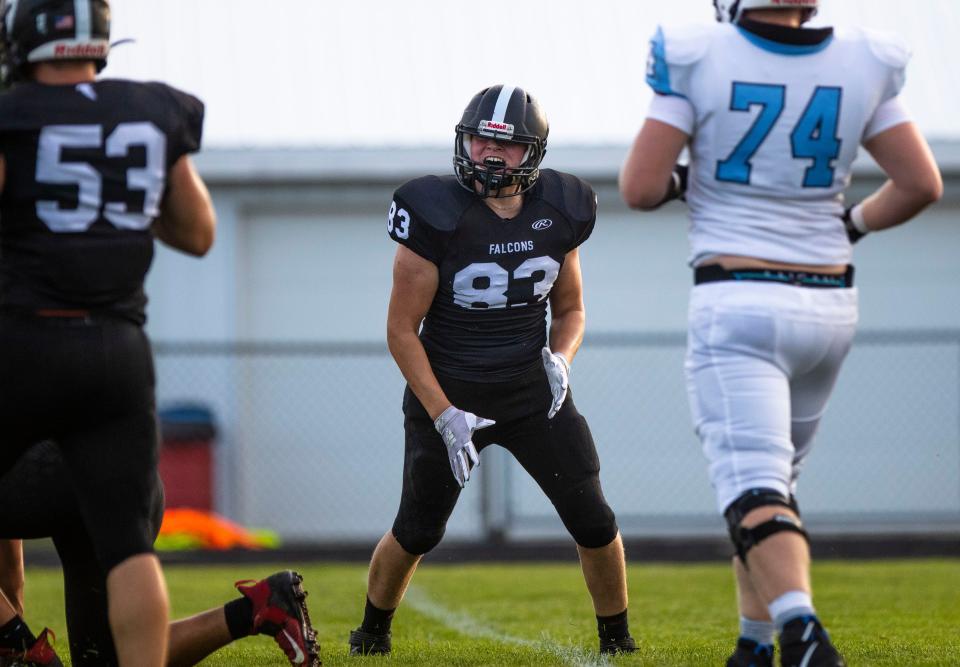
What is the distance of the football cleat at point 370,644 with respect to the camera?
5137 millimetres

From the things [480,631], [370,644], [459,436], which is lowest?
[480,631]

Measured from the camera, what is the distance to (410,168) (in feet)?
43.2

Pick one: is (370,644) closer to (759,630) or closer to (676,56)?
(759,630)

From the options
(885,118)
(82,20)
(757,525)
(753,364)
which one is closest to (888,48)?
(885,118)

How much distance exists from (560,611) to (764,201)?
3659 mm

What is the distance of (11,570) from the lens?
15.2 ft

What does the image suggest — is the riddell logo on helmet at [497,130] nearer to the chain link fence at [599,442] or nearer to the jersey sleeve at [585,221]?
the jersey sleeve at [585,221]

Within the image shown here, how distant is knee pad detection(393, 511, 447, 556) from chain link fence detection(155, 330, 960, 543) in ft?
23.8

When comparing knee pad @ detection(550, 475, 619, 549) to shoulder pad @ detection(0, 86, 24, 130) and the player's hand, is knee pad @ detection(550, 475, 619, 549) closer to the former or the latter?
the player's hand

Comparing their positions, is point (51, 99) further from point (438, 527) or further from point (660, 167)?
point (438, 527)

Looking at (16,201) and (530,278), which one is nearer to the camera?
(16,201)

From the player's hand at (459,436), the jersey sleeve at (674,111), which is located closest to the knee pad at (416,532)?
the player's hand at (459,436)

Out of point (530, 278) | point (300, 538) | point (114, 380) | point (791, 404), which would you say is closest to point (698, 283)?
point (791, 404)

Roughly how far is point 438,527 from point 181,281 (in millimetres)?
8907
